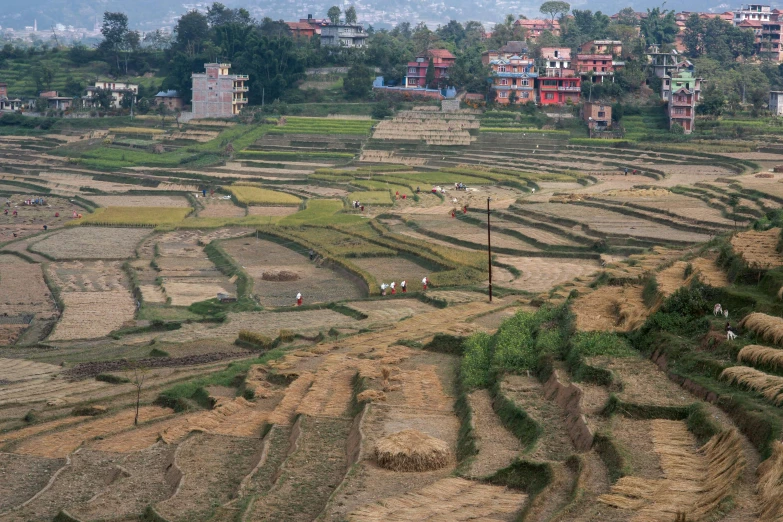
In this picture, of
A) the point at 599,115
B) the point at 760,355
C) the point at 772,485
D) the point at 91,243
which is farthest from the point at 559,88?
the point at 772,485

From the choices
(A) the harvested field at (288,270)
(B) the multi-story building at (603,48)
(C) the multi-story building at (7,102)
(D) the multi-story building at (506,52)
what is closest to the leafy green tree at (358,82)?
(D) the multi-story building at (506,52)

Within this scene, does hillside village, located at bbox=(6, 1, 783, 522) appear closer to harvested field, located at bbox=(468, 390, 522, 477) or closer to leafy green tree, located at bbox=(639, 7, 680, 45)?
harvested field, located at bbox=(468, 390, 522, 477)

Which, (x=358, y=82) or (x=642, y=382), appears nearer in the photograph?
(x=642, y=382)

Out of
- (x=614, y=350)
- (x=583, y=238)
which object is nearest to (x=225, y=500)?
(x=614, y=350)

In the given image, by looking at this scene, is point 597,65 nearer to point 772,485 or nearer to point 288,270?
point 288,270

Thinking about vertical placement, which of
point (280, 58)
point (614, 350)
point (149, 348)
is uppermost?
point (280, 58)

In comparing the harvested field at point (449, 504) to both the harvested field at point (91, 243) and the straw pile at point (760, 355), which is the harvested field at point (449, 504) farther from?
the harvested field at point (91, 243)

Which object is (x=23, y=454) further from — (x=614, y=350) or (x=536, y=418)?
(x=614, y=350)
